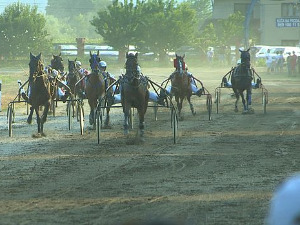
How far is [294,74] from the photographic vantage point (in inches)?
→ 1973

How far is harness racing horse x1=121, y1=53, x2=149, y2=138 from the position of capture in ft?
49.5

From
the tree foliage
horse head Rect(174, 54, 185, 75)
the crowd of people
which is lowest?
the crowd of people

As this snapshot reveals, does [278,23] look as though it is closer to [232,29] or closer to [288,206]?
[232,29]

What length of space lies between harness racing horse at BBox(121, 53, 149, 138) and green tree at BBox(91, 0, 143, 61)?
47793mm

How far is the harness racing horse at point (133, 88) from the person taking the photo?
15.1 meters

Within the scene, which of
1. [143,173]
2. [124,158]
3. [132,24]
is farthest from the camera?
[132,24]

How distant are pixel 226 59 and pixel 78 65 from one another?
144 ft

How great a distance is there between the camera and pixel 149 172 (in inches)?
433

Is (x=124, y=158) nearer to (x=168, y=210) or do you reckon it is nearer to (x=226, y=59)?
(x=168, y=210)

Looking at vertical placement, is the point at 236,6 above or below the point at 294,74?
above

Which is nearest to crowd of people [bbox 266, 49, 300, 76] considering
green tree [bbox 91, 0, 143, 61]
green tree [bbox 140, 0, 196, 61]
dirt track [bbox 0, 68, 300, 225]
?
green tree [bbox 140, 0, 196, 61]

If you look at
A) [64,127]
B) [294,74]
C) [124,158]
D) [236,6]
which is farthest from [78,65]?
[236,6]

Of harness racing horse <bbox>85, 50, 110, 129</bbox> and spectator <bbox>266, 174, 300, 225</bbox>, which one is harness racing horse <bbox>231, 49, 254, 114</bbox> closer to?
harness racing horse <bbox>85, 50, 110, 129</bbox>

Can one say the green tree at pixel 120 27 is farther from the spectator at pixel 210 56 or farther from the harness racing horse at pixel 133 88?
the harness racing horse at pixel 133 88
